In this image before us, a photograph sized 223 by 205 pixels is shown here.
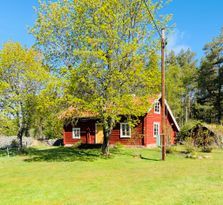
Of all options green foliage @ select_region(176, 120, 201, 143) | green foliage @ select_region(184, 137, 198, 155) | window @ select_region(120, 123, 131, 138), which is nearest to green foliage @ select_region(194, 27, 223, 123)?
green foliage @ select_region(176, 120, 201, 143)

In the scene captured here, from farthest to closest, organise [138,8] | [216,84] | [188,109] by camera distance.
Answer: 1. [188,109]
2. [216,84]
3. [138,8]

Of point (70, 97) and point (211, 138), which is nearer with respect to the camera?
point (70, 97)

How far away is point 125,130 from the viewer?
26938 millimetres

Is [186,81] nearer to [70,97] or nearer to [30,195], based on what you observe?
[70,97]

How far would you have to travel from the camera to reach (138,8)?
18156mm

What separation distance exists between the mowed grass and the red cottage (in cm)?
1034

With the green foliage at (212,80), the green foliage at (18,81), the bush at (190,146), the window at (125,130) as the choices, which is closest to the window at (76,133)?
the window at (125,130)

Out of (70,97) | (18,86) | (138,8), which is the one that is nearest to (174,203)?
(70,97)

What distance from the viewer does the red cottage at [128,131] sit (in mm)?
26141

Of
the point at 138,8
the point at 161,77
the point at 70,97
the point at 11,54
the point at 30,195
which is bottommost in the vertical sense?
the point at 30,195

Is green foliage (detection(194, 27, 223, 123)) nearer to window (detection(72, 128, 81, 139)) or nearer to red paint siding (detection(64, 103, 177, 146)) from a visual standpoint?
red paint siding (detection(64, 103, 177, 146))

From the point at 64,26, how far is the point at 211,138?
534 inches

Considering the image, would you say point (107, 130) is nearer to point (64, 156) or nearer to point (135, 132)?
point (64, 156)

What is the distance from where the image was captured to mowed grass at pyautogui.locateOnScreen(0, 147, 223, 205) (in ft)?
27.1
